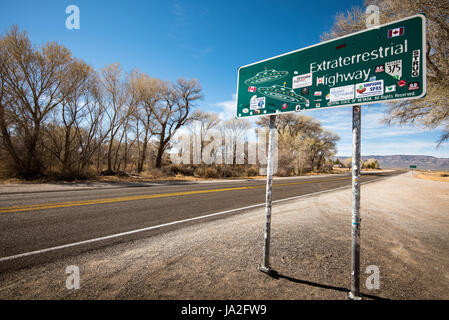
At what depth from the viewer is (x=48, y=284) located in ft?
6.95

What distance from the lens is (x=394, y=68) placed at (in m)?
1.78

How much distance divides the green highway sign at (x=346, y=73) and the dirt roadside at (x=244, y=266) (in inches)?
86.9

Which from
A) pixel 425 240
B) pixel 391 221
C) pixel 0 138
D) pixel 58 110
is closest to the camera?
pixel 425 240

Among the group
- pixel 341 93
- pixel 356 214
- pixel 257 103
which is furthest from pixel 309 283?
pixel 257 103

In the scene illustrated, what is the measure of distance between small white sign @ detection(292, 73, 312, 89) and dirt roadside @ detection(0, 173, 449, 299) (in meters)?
2.48

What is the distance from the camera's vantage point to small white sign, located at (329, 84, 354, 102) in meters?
1.96

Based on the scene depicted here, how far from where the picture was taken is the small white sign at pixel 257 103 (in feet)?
8.55

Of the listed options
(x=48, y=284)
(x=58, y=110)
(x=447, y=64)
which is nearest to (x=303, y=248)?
(x=48, y=284)

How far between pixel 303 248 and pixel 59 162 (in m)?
19.8

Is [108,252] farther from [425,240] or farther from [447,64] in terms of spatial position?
[447,64]

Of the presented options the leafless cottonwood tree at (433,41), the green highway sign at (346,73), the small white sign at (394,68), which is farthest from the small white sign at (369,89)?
the leafless cottonwood tree at (433,41)

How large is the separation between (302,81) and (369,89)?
2.39 ft

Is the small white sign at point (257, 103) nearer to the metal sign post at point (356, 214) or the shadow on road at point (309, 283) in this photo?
the metal sign post at point (356, 214)

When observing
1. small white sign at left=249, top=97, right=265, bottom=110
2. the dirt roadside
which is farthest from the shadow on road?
small white sign at left=249, top=97, right=265, bottom=110
